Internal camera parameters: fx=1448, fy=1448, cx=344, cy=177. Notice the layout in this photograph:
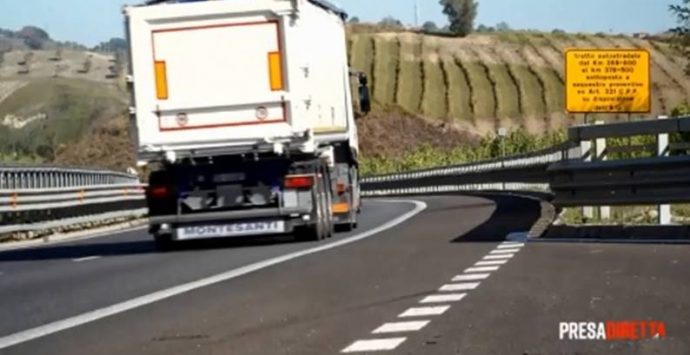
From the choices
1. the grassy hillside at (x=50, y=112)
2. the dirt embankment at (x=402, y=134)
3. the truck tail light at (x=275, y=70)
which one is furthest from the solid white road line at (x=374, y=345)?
the dirt embankment at (x=402, y=134)

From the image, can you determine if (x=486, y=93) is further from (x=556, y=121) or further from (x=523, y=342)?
(x=523, y=342)

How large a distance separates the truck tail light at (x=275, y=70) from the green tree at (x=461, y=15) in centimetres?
11926

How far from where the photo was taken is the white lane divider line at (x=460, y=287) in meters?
12.7

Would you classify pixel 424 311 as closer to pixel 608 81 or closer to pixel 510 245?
pixel 510 245

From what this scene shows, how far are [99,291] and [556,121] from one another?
327ft

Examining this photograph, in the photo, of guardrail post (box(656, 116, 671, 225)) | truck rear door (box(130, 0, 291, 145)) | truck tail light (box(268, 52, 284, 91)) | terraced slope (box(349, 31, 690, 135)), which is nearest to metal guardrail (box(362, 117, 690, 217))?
guardrail post (box(656, 116, 671, 225))

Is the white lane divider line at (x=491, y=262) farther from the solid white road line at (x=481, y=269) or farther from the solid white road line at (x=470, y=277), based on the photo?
the solid white road line at (x=470, y=277)

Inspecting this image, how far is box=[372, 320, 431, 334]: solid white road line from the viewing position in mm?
10117

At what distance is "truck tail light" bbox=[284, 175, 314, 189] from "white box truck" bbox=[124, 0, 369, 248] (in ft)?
0.07

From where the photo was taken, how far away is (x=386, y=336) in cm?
985

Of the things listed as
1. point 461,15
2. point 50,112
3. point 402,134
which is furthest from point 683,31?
point 461,15

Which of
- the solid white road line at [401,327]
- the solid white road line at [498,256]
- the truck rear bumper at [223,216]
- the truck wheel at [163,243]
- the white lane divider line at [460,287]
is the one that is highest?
the truck rear bumper at [223,216]

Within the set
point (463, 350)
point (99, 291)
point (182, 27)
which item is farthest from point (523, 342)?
point (182, 27)

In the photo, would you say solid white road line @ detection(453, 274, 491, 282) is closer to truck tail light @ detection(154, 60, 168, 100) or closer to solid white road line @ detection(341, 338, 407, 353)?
solid white road line @ detection(341, 338, 407, 353)
